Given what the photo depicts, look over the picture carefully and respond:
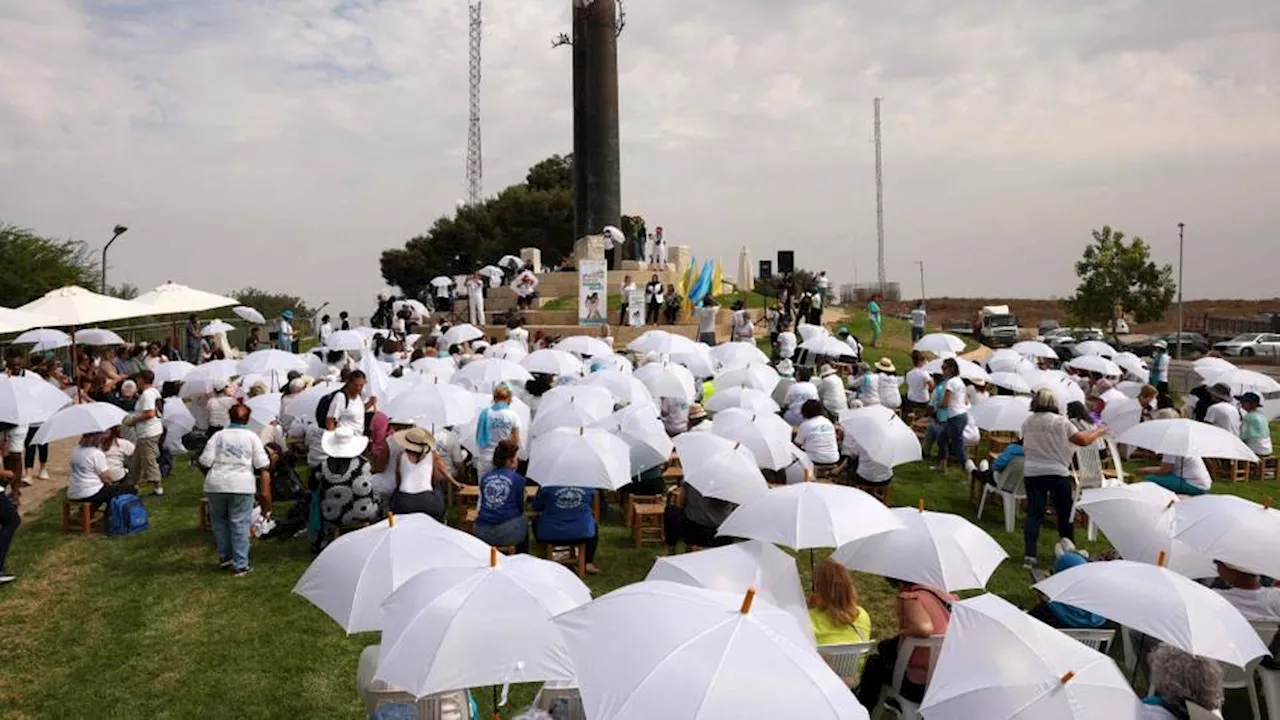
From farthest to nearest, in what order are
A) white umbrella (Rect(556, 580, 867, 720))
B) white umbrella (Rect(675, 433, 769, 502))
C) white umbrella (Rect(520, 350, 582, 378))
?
white umbrella (Rect(520, 350, 582, 378)) < white umbrella (Rect(675, 433, 769, 502)) < white umbrella (Rect(556, 580, 867, 720))

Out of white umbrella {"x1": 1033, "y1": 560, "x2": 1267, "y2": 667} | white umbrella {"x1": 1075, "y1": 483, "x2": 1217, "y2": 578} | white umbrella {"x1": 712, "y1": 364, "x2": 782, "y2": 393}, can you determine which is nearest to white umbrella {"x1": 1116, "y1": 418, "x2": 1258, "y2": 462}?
white umbrella {"x1": 1075, "y1": 483, "x2": 1217, "y2": 578}

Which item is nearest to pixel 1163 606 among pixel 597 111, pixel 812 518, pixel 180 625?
pixel 812 518

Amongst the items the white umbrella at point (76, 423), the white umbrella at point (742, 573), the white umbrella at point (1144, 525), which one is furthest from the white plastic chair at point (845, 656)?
the white umbrella at point (76, 423)

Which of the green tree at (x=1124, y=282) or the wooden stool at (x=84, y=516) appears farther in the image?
the green tree at (x=1124, y=282)

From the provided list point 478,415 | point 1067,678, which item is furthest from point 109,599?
point 1067,678

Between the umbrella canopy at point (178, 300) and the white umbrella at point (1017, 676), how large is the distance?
1684cm

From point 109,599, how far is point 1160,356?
17591 mm

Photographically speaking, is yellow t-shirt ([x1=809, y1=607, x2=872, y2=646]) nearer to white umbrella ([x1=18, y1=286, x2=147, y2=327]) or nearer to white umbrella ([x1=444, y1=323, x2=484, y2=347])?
white umbrella ([x1=444, y1=323, x2=484, y2=347])

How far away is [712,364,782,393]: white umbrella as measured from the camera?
13.2m

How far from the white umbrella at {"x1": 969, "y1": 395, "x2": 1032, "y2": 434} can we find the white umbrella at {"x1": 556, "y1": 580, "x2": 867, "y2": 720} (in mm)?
7680

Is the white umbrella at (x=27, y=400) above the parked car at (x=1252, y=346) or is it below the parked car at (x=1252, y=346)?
above

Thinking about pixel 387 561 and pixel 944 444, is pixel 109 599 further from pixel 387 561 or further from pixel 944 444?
pixel 944 444

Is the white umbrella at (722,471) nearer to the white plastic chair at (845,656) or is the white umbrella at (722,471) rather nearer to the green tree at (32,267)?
the white plastic chair at (845,656)

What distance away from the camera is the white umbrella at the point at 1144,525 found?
614 centimetres
